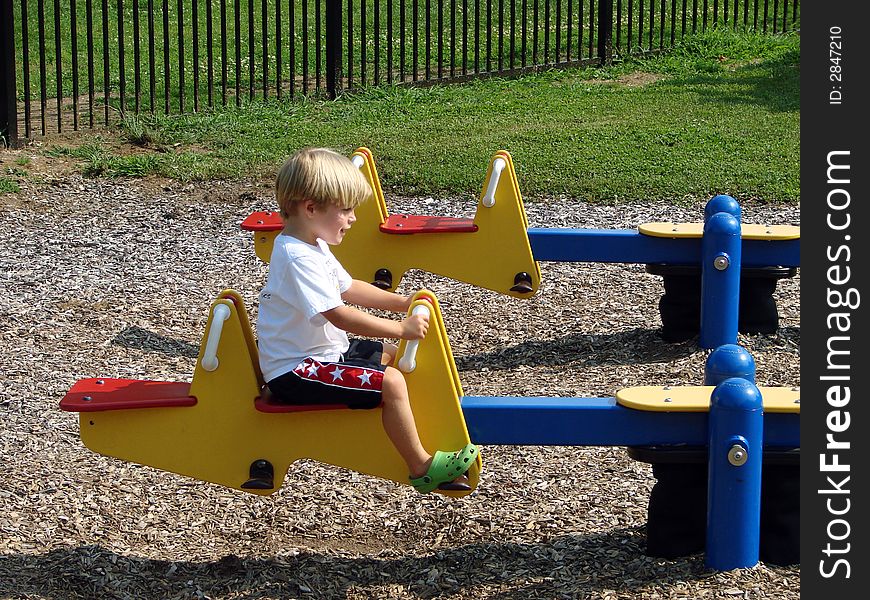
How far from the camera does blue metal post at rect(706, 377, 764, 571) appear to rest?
344 centimetres

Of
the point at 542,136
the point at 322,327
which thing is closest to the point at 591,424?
the point at 322,327

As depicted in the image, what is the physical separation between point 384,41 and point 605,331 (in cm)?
739

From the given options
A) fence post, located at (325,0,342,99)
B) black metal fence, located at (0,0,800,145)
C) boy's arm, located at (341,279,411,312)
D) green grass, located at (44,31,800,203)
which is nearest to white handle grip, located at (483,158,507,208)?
boy's arm, located at (341,279,411,312)

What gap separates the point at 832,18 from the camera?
3605mm

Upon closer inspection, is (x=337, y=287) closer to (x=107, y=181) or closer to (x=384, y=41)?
(x=107, y=181)

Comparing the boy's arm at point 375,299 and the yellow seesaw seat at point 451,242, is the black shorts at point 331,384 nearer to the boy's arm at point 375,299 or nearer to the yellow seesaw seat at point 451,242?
the boy's arm at point 375,299

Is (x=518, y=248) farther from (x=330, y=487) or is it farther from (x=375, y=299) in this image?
(x=375, y=299)

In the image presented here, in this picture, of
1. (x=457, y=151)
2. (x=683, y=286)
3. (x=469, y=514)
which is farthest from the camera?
(x=457, y=151)

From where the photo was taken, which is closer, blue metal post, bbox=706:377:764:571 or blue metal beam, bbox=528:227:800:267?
blue metal post, bbox=706:377:764:571

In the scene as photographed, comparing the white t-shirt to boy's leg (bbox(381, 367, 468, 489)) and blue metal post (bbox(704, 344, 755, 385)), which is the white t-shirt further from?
blue metal post (bbox(704, 344, 755, 385))

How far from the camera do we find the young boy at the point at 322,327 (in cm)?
350

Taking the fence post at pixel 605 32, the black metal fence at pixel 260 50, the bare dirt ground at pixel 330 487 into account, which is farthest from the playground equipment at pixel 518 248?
the fence post at pixel 605 32

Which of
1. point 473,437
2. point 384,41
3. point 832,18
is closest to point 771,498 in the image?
point 473,437

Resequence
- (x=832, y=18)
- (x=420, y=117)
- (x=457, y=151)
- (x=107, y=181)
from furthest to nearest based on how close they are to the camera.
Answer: (x=420, y=117), (x=457, y=151), (x=107, y=181), (x=832, y=18)
